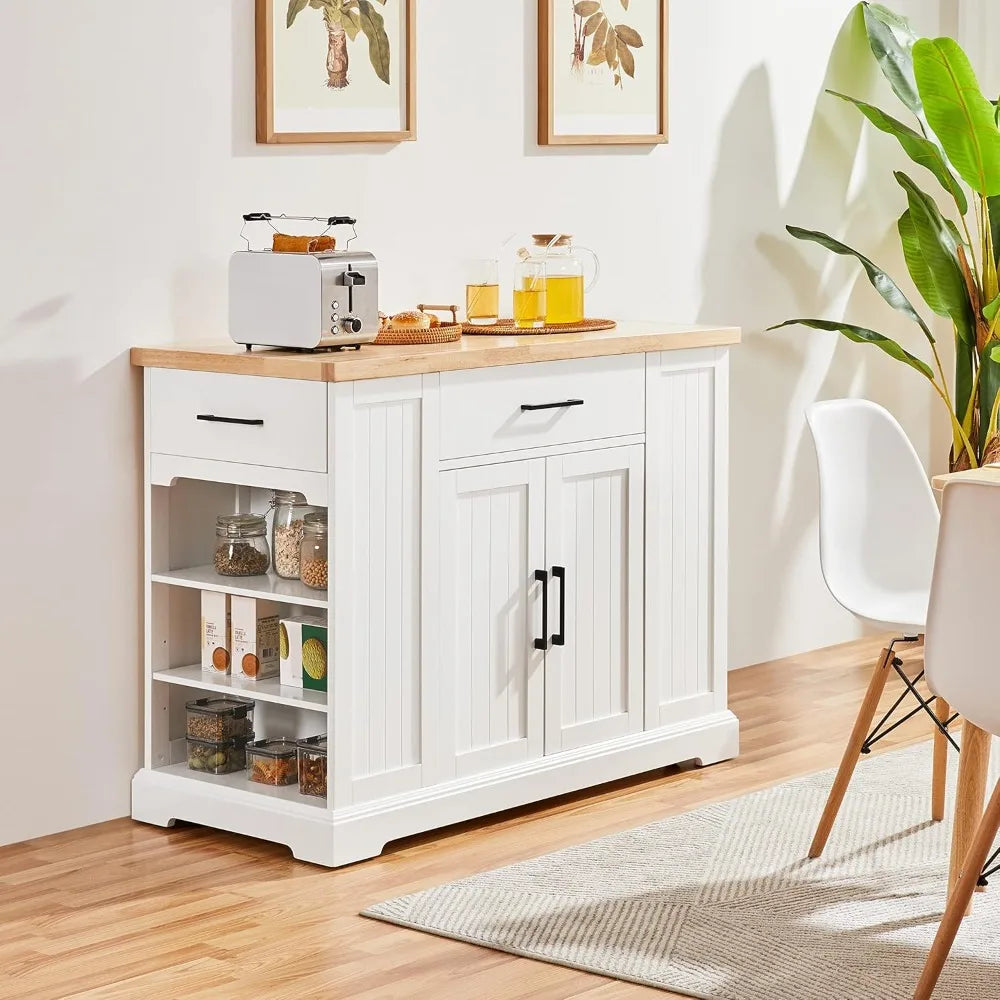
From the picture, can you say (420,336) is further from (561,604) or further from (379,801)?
(379,801)

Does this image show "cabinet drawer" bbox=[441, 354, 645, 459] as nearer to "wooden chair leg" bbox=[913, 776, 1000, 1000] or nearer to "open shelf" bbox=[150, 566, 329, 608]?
"open shelf" bbox=[150, 566, 329, 608]

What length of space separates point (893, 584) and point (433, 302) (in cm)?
125

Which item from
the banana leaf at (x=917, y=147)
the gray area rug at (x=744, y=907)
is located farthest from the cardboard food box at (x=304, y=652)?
the banana leaf at (x=917, y=147)

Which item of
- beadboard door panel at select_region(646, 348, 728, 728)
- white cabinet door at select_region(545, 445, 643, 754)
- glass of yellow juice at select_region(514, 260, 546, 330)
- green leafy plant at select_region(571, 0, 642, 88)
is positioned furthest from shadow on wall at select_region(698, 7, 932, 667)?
white cabinet door at select_region(545, 445, 643, 754)

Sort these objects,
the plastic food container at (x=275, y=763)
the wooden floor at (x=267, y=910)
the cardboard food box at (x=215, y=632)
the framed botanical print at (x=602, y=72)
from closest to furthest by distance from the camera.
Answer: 1. the wooden floor at (x=267, y=910)
2. the plastic food container at (x=275, y=763)
3. the cardboard food box at (x=215, y=632)
4. the framed botanical print at (x=602, y=72)

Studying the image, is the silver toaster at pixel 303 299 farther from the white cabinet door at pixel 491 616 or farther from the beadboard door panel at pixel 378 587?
the white cabinet door at pixel 491 616

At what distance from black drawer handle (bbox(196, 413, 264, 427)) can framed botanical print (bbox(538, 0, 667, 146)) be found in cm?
129

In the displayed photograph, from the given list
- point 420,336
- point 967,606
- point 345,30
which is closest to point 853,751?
point 967,606

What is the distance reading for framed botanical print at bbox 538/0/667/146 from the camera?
4340 millimetres

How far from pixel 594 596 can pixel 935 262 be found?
5.63 feet

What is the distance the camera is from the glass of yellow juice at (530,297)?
3.96 m

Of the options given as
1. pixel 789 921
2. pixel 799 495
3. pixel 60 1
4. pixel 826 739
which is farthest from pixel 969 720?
pixel 799 495

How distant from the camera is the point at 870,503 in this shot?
12.0 feet

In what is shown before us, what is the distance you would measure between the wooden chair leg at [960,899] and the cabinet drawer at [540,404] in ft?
4.24
